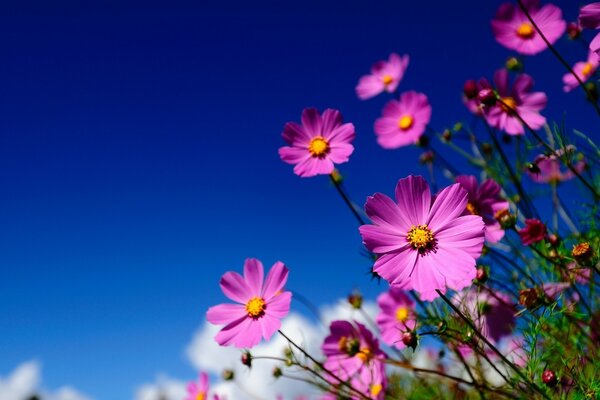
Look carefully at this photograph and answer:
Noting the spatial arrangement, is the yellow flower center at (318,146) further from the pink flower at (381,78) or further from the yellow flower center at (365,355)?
the pink flower at (381,78)

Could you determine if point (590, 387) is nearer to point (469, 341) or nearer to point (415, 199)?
point (469, 341)

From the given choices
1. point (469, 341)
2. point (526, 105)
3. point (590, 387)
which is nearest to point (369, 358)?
point (469, 341)

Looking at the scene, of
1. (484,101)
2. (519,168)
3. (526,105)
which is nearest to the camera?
(484,101)

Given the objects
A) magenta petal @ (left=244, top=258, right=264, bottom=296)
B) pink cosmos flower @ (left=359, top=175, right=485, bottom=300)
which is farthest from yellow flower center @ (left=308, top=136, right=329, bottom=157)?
pink cosmos flower @ (left=359, top=175, right=485, bottom=300)

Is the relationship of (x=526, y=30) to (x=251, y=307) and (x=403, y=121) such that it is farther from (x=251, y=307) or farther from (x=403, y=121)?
(x=251, y=307)

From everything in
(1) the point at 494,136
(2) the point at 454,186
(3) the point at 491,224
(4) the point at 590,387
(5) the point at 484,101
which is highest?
(1) the point at 494,136

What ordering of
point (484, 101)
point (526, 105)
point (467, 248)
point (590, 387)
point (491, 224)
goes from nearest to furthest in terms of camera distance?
1. point (467, 248)
2. point (590, 387)
3. point (484, 101)
4. point (491, 224)
5. point (526, 105)

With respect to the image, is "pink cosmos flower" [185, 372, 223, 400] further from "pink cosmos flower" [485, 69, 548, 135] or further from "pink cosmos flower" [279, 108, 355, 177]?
"pink cosmos flower" [485, 69, 548, 135]

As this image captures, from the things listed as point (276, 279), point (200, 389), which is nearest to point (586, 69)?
point (276, 279)
